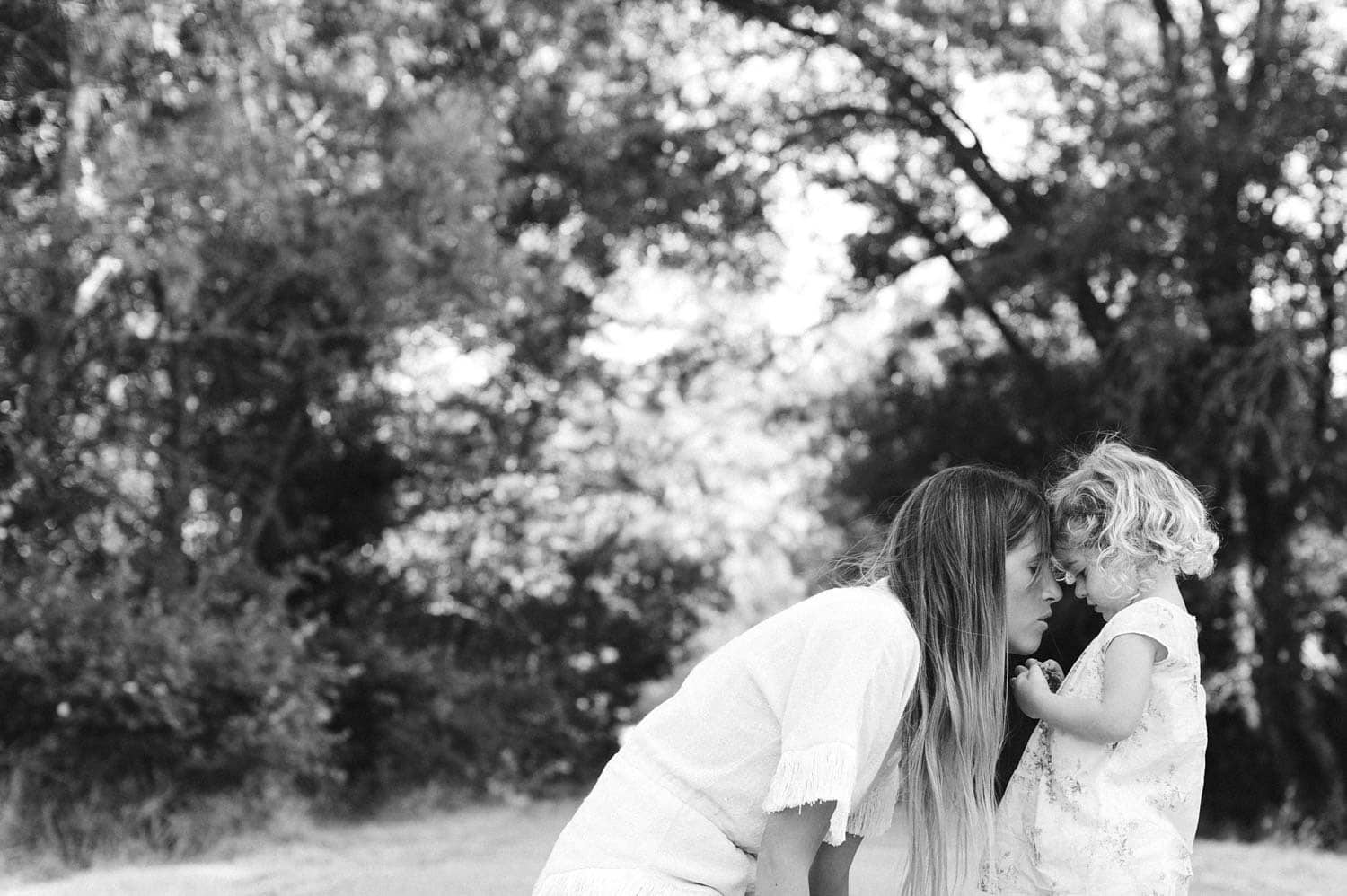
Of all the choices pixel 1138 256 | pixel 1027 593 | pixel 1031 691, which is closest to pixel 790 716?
pixel 1027 593

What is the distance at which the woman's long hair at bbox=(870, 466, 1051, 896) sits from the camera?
7.47 ft

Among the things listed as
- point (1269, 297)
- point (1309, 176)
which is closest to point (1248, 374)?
point (1269, 297)

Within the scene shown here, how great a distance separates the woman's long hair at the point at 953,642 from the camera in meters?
2.28

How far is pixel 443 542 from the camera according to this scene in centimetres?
1560

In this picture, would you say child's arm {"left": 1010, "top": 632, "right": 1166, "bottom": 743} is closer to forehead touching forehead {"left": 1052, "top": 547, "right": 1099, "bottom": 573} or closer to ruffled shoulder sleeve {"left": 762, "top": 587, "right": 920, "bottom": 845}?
forehead touching forehead {"left": 1052, "top": 547, "right": 1099, "bottom": 573}

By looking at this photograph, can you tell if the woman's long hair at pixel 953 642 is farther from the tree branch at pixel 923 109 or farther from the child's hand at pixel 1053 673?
the tree branch at pixel 923 109

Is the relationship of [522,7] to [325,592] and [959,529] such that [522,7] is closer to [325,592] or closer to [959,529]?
[325,592]

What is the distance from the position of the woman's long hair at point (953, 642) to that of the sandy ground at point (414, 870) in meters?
3.93

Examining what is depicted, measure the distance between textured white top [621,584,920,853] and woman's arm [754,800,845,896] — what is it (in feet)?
0.09

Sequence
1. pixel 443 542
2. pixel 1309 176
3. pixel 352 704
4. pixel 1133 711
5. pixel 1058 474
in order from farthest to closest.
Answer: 1. pixel 443 542
2. pixel 352 704
3. pixel 1309 176
4. pixel 1058 474
5. pixel 1133 711

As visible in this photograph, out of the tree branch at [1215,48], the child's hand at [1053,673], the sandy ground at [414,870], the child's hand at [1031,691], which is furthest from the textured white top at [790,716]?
the tree branch at [1215,48]

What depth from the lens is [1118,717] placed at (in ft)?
10.3

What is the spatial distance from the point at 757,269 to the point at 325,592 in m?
5.78

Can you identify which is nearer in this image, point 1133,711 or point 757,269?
point 1133,711
